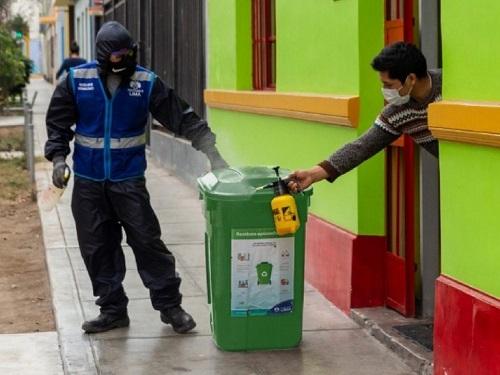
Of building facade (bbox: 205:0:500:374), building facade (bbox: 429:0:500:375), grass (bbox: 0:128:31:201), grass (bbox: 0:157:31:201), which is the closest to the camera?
building facade (bbox: 429:0:500:375)

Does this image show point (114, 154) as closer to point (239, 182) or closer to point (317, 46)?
point (239, 182)

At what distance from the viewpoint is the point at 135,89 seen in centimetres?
698

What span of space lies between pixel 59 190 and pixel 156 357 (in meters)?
1.25

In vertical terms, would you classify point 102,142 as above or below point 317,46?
below

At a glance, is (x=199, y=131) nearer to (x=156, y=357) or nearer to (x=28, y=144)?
(x=156, y=357)

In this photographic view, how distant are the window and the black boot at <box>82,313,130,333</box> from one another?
3.62 metres

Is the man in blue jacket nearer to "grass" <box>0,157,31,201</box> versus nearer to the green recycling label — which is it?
the green recycling label

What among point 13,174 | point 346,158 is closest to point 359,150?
point 346,158

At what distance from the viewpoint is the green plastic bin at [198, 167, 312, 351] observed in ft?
20.6

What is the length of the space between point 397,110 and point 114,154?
1.90m

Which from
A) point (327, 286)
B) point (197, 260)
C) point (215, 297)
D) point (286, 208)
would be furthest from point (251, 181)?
point (197, 260)

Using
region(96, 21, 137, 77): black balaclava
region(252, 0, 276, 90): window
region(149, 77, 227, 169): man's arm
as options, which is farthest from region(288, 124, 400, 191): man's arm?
region(252, 0, 276, 90): window

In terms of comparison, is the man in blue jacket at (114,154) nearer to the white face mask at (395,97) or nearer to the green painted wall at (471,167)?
the white face mask at (395,97)

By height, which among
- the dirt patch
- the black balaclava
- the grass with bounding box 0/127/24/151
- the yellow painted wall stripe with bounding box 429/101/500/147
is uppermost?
the black balaclava
